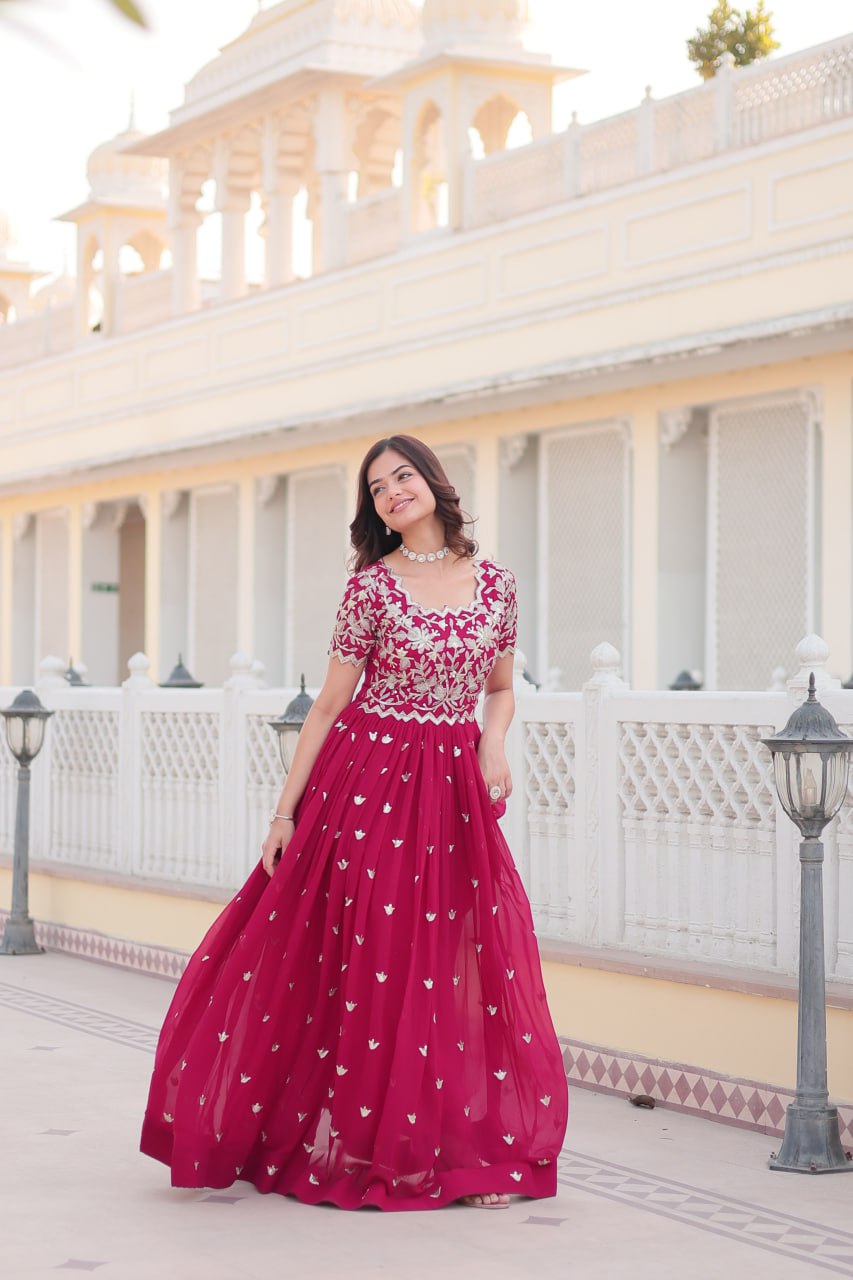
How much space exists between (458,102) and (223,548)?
17.6 feet

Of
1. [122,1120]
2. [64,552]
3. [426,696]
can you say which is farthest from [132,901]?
[64,552]

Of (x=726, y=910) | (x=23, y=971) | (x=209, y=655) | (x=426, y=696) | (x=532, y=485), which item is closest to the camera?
(x=426, y=696)

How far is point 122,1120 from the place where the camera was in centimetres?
510

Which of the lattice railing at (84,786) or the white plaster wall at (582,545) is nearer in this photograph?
the lattice railing at (84,786)

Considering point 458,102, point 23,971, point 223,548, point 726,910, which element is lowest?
point 23,971

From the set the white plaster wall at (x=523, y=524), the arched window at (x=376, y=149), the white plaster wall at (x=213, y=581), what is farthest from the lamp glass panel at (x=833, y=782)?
the white plaster wall at (x=213, y=581)

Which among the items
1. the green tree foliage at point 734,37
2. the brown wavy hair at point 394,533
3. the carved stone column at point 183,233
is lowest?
the brown wavy hair at point 394,533

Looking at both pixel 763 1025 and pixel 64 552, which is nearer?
pixel 763 1025

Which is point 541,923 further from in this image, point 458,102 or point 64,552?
point 64,552

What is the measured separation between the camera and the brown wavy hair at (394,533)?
14.0ft

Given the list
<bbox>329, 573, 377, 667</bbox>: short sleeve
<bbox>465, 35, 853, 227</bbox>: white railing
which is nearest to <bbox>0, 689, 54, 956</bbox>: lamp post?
<bbox>329, 573, 377, 667</bbox>: short sleeve

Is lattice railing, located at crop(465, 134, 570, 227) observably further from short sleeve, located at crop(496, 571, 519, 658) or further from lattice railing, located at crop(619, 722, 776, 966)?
short sleeve, located at crop(496, 571, 519, 658)

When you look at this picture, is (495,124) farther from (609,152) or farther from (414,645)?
(414,645)

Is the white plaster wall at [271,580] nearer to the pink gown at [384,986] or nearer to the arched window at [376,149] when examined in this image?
the arched window at [376,149]
